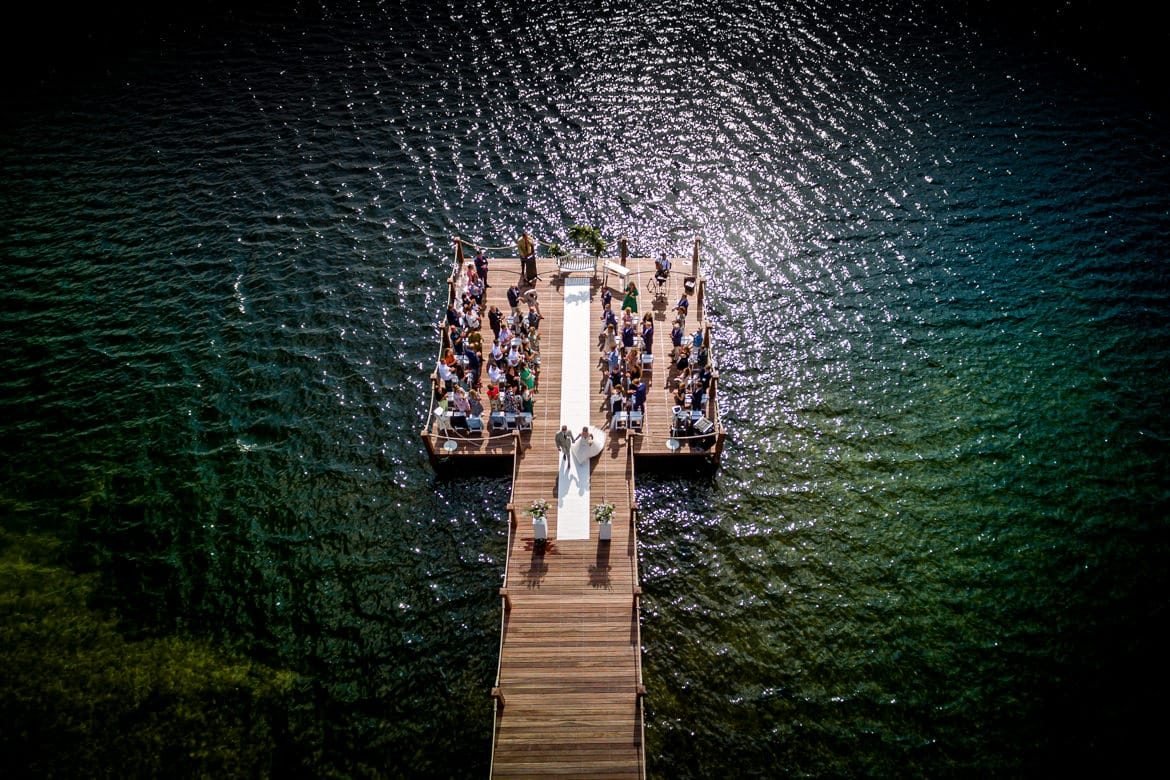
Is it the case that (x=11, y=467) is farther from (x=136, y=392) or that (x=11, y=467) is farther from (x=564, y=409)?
(x=564, y=409)

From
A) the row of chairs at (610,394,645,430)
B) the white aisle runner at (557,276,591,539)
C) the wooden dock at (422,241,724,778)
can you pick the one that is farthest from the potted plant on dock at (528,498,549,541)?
the row of chairs at (610,394,645,430)

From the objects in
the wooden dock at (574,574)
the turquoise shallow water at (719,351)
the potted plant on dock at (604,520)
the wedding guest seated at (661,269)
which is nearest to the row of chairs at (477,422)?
the wooden dock at (574,574)

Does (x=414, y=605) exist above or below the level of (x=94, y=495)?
below

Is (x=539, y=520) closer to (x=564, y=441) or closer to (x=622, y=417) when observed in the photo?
(x=564, y=441)

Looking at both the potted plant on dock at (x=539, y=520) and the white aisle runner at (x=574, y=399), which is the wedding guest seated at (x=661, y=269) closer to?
the white aisle runner at (x=574, y=399)

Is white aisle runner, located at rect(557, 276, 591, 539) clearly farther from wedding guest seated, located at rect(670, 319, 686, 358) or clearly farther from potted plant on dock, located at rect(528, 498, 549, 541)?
wedding guest seated, located at rect(670, 319, 686, 358)

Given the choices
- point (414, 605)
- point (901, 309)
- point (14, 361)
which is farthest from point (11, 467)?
point (901, 309)
